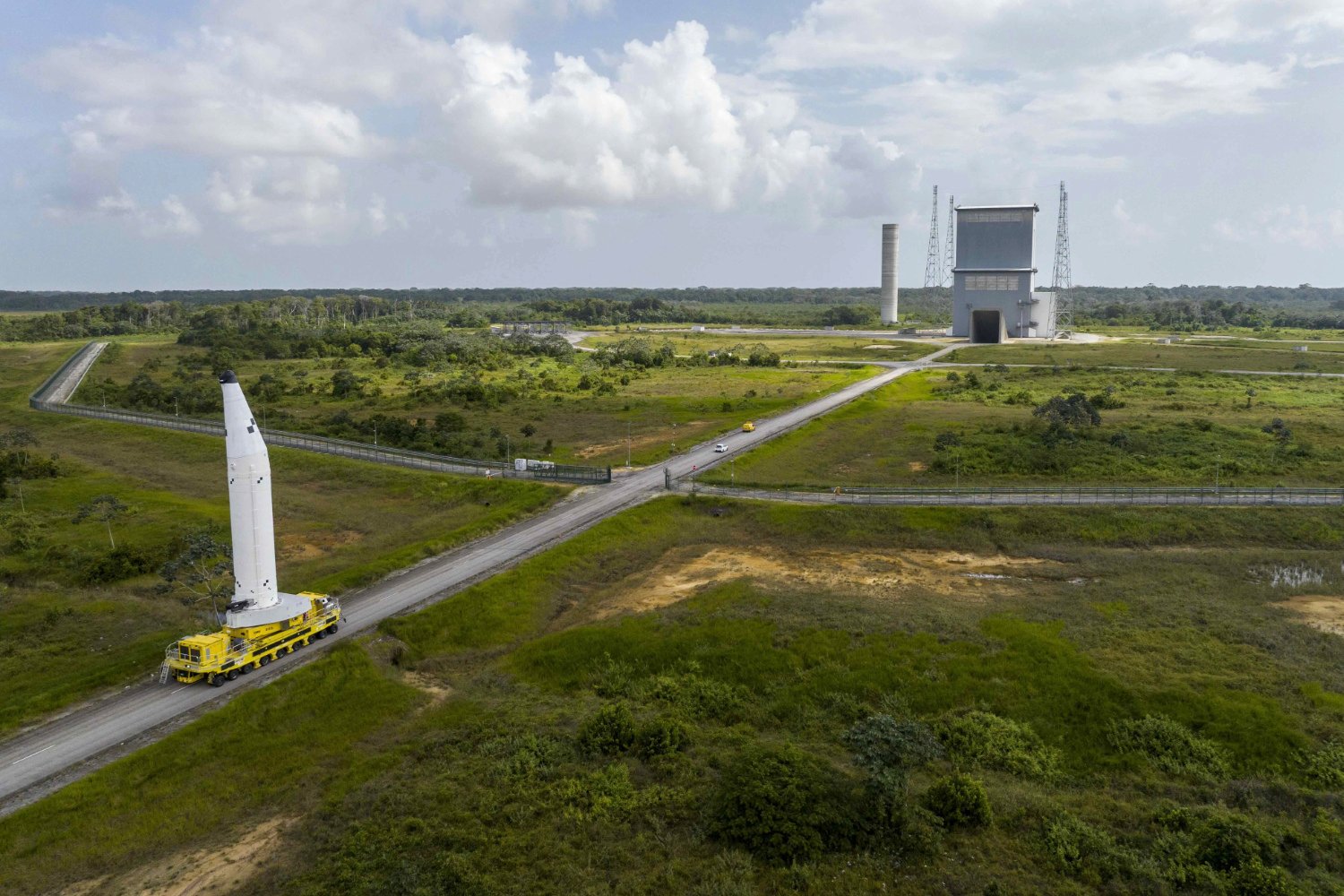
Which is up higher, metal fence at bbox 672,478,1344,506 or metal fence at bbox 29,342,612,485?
metal fence at bbox 29,342,612,485

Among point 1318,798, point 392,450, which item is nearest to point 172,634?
point 392,450

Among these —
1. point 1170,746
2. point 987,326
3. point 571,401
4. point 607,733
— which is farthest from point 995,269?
point 607,733

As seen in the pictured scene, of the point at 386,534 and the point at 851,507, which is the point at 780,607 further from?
the point at 386,534

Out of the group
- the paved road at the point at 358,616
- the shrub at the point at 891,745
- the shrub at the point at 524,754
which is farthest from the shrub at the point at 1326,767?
the paved road at the point at 358,616

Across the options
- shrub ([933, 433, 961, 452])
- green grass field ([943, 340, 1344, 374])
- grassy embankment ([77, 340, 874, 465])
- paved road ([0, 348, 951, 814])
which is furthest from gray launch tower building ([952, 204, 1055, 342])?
paved road ([0, 348, 951, 814])

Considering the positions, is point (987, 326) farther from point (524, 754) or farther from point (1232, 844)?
point (524, 754)

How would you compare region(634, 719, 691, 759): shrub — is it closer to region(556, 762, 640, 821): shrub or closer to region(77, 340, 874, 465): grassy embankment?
region(556, 762, 640, 821): shrub
